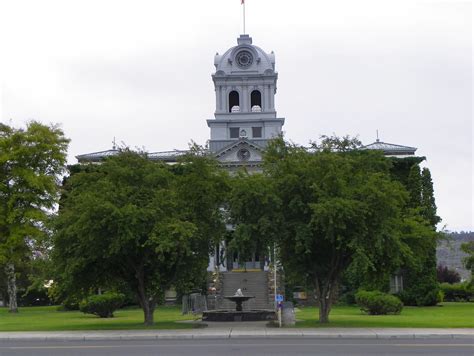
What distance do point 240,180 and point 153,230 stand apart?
4407 millimetres

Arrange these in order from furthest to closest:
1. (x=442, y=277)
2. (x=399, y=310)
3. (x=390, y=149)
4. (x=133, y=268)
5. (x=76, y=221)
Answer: (x=442, y=277) < (x=390, y=149) < (x=399, y=310) < (x=133, y=268) < (x=76, y=221)

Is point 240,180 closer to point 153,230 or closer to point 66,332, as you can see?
point 153,230

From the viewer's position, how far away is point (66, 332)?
27.2m

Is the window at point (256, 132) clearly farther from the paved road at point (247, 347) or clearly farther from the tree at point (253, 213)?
the paved road at point (247, 347)

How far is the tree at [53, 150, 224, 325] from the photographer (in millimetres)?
28531

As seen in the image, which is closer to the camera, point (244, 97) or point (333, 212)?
point (333, 212)

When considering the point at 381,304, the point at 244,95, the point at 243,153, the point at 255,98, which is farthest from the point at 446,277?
the point at 381,304

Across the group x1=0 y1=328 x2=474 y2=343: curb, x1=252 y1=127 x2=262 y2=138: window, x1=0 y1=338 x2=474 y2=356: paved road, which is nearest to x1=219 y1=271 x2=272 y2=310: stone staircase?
x1=0 y1=328 x2=474 y2=343: curb

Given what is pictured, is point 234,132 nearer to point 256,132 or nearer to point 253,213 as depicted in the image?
point 256,132

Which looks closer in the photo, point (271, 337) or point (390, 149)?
point (271, 337)

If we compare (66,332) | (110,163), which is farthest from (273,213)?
(66,332)

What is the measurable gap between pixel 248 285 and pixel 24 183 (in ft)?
59.1

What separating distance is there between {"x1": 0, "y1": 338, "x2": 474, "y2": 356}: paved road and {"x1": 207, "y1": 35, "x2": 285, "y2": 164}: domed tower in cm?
5042

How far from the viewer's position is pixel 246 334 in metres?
25.3
